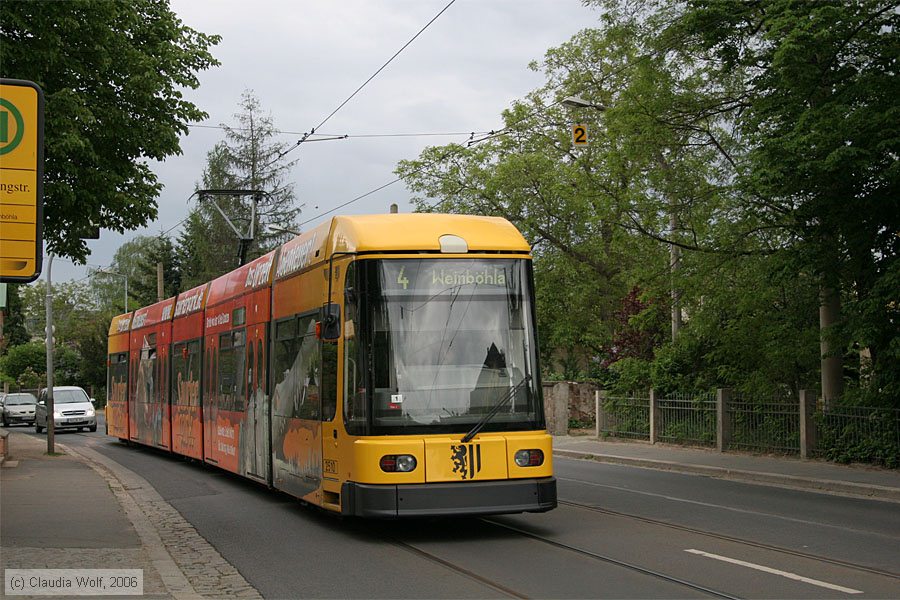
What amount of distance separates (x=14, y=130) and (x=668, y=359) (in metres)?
22.3

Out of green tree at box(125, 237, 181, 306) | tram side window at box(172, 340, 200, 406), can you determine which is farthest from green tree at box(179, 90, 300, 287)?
tram side window at box(172, 340, 200, 406)

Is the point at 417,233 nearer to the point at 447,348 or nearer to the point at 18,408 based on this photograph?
the point at 447,348

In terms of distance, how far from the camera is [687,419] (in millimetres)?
26094

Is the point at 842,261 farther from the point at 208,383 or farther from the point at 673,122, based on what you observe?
the point at 208,383

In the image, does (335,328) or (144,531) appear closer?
(335,328)

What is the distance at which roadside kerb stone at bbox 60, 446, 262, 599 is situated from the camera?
28.3 feet

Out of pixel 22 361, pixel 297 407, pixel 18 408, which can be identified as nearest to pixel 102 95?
pixel 297 407

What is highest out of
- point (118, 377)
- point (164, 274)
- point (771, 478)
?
point (164, 274)

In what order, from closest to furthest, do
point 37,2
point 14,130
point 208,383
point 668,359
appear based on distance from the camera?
point 14,130 < point 37,2 < point 208,383 < point 668,359

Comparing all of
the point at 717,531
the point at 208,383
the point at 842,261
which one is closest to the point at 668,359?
the point at 842,261

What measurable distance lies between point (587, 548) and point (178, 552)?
4008 millimetres

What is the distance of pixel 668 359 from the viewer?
27.8 m

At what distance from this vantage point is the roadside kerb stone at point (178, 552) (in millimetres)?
8633

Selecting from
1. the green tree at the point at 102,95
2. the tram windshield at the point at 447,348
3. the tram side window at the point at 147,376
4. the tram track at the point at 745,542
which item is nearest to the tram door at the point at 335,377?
the tram windshield at the point at 447,348
